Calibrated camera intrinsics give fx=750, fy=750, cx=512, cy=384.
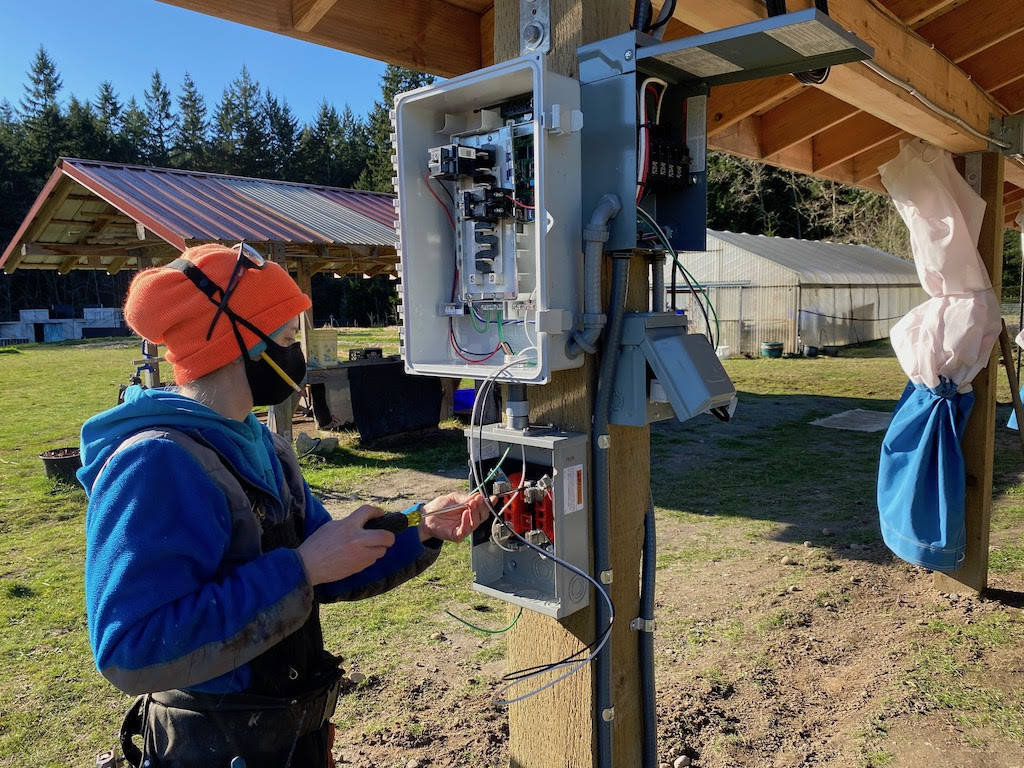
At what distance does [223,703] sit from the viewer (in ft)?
5.08

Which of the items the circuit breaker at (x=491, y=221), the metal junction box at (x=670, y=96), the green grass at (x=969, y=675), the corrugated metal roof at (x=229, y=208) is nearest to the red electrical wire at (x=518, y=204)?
the circuit breaker at (x=491, y=221)

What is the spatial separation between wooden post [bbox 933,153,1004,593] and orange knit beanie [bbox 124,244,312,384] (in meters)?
4.09

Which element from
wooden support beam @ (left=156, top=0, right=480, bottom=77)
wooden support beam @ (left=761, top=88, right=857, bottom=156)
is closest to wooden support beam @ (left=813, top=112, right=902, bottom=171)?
wooden support beam @ (left=761, top=88, right=857, bottom=156)

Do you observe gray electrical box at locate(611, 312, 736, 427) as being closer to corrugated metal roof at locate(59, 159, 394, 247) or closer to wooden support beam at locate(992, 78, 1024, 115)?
wooden support beam at locate(992, 78, 1024, 115)

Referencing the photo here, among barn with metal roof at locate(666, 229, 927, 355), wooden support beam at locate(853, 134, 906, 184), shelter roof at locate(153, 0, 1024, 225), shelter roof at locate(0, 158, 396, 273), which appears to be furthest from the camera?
barn with metal roof at locate(666, 229, 927, 355)

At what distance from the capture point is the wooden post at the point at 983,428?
4.21 m

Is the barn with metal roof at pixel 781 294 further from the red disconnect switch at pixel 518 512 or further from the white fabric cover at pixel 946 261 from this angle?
the red disconnect switch at pixel 518 512

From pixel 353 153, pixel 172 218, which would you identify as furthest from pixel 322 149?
pixel 172 218

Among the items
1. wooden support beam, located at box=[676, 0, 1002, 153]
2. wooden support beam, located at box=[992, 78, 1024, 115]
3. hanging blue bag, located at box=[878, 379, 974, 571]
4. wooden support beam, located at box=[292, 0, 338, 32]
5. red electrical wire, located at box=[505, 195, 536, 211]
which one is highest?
wooden support beam, located at box=[992, 78, 1024, 115]

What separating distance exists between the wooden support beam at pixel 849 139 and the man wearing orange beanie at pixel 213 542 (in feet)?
13.6

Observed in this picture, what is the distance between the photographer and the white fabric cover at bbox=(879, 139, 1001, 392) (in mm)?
4020

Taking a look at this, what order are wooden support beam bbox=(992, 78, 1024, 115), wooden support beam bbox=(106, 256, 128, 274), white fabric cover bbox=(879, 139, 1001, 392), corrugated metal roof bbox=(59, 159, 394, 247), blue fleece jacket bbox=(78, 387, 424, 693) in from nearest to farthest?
blue fleece jacket bbox=(78, 387, 424, 693) → white fabric cover bbox=(879, 139, 1001, 392) → wooden support beam bbox=(992, 78, 1024, 115) → corrugated metal roof bbox=(59, 159, 394, 247) → wooden support beam bbox=(106, 256, 128, 274)

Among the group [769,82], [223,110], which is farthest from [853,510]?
[223,110]

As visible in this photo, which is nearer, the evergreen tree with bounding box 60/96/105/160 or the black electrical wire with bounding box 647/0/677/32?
the black electrical wire with bounding box 647/0/677/32
